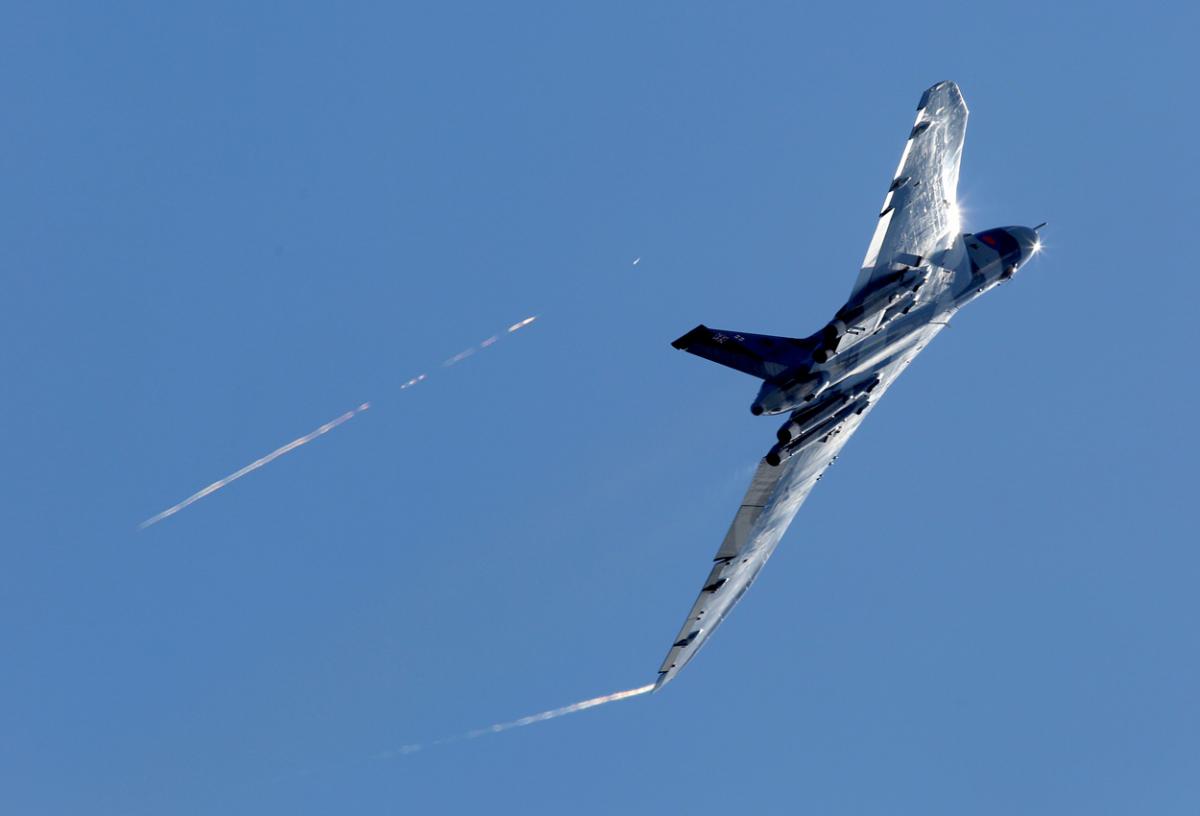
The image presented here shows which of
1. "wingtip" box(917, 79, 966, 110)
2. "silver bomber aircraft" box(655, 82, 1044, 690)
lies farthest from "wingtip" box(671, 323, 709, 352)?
"wingtip" box(917, 79, 966, 110)

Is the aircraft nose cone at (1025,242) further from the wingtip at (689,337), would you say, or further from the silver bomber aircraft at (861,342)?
the wingtip at (689,337)

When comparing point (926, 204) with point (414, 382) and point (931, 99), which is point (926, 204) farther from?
point (414, 382)

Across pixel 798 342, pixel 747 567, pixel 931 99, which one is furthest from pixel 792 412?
pixel 931 99

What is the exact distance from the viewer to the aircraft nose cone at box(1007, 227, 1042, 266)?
219ft

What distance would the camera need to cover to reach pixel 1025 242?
6669cm

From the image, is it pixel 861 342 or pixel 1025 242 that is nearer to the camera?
pixel 861 342

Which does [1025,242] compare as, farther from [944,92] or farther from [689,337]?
[689,337]

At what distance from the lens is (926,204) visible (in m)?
59.8

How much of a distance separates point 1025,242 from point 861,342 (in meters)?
13.4

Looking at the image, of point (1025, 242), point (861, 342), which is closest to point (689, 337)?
point (861, 342)

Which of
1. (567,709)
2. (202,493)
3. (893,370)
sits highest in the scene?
(202,493)

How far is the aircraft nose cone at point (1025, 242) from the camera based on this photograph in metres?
66.6

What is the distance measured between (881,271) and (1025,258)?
12.7 metres

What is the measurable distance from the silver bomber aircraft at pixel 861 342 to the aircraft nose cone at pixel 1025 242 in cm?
8
